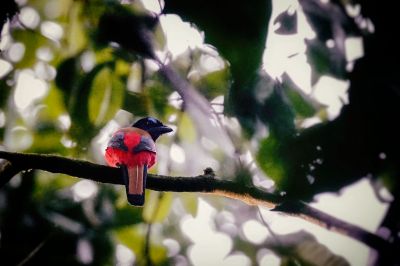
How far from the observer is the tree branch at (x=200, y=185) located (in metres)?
1.19

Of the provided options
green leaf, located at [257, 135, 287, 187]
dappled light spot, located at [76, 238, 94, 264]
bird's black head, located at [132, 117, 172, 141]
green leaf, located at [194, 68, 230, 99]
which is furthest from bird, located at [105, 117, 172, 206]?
dappled light spot, located at [76, 238, 94, 264]

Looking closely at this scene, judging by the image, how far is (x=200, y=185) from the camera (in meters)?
1.31

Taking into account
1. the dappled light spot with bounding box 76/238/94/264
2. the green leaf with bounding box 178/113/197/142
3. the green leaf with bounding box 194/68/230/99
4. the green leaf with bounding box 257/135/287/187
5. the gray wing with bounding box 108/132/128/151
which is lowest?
the dappled light spot with bounding box 76/238/94/264

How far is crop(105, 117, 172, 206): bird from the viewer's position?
4.07 feet

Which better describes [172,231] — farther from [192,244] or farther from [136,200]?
[136,200]

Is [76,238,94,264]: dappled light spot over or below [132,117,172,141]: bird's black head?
below

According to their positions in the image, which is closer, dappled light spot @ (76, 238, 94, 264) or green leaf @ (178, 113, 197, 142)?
green leaf @ (178, 113, 197, 142)

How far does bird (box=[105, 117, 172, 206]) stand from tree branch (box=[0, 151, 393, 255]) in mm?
34

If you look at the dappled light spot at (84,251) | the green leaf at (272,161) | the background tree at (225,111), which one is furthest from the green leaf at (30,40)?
the dappled light spot at (84,251)

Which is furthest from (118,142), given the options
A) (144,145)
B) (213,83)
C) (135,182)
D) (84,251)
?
(84,251)

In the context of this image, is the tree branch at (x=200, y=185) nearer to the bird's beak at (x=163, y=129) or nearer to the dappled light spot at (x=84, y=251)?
the bird's beak at (x=163, y=129)

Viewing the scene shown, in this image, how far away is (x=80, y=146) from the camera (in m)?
1.52

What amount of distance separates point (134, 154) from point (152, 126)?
0.26 metres

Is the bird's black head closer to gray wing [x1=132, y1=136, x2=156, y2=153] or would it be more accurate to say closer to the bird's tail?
gray wing [x1=132, y1=136, x2=156, y2=153]
